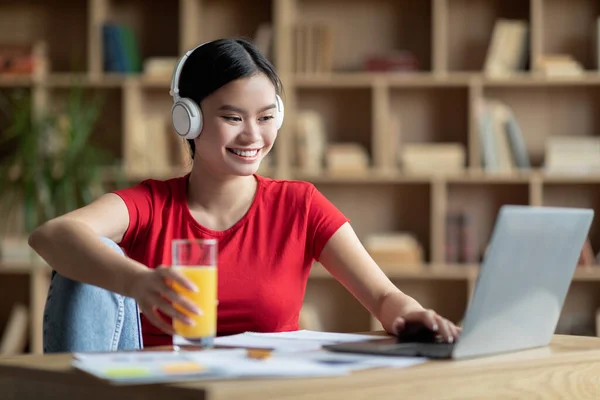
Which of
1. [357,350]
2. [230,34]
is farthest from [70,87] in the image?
[357,350]

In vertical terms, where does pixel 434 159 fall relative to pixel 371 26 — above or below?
below

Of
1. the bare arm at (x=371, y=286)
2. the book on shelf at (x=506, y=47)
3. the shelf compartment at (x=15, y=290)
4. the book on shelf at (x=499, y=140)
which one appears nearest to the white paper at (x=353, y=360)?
the bare arm at (x=371, y=286)

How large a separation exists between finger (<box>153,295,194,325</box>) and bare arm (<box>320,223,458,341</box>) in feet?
1.24

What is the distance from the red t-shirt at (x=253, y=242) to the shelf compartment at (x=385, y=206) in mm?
2340

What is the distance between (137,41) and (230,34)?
0.42m

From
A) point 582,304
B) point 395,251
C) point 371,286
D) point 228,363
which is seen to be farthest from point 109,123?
point 228,363

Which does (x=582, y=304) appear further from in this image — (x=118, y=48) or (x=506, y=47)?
(x=118, y=48)

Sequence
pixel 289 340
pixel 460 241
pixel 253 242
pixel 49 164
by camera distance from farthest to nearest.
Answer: pixel 460 241 → pixel 49 164 → pixel 253 242 → pixel 289 340

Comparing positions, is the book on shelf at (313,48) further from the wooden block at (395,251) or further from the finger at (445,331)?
the finger at (445,331)

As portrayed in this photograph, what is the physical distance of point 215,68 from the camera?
5.78 feet

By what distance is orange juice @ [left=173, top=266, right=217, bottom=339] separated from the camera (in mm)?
1174

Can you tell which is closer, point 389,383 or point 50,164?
point 389,383

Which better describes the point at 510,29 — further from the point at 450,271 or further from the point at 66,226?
the point at 66,226

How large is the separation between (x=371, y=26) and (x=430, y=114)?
18.6 inches
